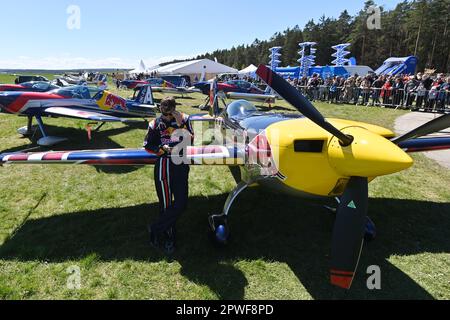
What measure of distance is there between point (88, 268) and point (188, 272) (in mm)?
1218

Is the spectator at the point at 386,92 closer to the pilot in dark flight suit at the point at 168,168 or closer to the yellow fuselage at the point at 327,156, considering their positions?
the yellow fuselage at the point at 327,156

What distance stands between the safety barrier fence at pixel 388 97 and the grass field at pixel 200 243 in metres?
11.5

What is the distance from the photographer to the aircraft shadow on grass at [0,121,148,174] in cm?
713

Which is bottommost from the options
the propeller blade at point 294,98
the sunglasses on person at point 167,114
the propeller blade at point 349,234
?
the propeller blade at point 349,234

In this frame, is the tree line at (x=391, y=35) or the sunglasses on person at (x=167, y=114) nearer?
the sunglasses on person at (x=167, y=114)

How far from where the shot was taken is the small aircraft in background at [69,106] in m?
8.66

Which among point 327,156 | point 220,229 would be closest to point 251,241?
point 220,229

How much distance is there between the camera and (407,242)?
4.29 meters

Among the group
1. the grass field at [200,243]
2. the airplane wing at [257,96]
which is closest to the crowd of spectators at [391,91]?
the airplane wing at [257,96]

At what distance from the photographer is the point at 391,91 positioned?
17.5 metres

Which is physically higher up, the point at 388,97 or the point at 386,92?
the point at 386,92

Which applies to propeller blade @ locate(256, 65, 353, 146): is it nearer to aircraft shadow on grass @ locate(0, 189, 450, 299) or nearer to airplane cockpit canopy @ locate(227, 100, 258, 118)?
aircraft shadow on grass @ locate(0, 189, 450, 299)

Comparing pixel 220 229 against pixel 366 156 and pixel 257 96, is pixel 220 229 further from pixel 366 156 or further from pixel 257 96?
pixel 257 96

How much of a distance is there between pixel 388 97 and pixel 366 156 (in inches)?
692
